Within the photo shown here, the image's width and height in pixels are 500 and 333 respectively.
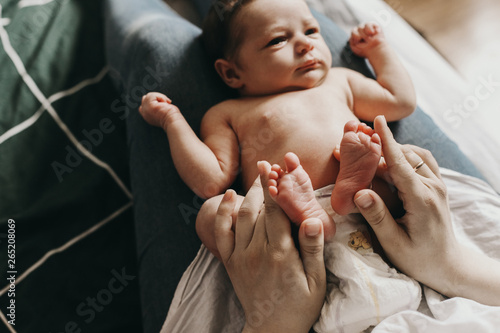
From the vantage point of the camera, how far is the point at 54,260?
112cm

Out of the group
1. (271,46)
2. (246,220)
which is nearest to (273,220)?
(246,220)

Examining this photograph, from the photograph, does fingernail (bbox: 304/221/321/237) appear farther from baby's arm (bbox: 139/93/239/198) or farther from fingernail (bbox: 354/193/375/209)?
baby's arm (bbox: 139/93/239/198)

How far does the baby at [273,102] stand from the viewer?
94 cm

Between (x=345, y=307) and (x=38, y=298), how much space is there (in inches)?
33.3

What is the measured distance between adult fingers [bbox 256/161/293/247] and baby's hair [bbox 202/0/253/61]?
0.47 metres

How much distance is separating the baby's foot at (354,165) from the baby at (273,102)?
98 millimetres

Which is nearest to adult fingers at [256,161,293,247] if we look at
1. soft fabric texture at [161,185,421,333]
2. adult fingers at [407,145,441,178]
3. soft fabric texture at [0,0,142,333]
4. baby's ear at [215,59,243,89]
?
soft fabric texture at [161,185,421,333]

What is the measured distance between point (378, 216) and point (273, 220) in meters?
0.20

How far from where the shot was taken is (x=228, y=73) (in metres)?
1.13

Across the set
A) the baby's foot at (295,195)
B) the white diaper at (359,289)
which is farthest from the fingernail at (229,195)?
the white diaper at (359,289)

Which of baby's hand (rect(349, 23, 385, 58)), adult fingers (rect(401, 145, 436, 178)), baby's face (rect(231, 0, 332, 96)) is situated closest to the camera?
adult fingers (rect(401, 145, 436, 178))

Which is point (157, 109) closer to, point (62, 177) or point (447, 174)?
point (62, 177)

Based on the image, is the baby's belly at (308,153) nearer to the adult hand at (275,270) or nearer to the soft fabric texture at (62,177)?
the adult hand at (275,270)

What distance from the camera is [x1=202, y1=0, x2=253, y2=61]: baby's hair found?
1082mm
